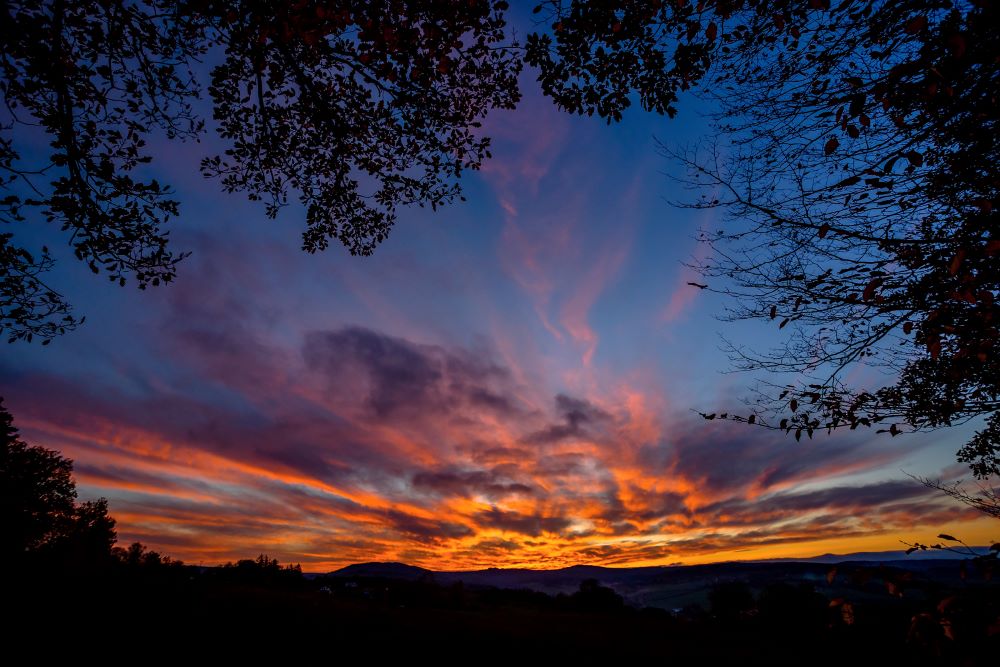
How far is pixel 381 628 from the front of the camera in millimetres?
12836

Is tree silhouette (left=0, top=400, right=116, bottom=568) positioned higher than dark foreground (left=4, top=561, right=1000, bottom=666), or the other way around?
tree silhouette (left=0, top=400, right=116, bottom=568)

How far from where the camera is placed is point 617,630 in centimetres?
2355

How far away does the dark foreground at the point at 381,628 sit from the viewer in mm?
3219

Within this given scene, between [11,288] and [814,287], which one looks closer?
[814,287]

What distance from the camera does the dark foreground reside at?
322 cm

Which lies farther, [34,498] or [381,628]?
[34,498]

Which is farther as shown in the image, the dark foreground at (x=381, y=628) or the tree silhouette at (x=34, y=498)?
the tree silhouette at (x=34, y=498)

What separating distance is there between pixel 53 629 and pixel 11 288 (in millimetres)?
5482

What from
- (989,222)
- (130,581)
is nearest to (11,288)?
(130,581)

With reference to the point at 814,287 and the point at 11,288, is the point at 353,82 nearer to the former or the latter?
the point at 11,288

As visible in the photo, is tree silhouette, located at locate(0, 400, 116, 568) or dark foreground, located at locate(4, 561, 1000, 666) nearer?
dark foreground, located at locate(4, 561, 1000, 666)

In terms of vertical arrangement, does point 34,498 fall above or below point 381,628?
above

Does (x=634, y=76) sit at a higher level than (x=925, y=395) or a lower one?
higher

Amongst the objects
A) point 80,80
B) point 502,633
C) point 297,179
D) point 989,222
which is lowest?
point 502,633
